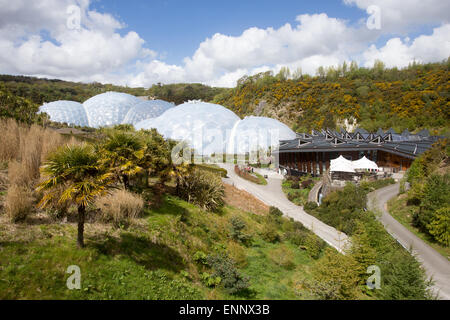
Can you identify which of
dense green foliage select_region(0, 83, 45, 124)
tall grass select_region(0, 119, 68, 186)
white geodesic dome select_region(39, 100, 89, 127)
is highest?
white geodesic dome select_region(39, 100, 89, 127)

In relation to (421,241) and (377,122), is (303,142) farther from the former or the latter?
(377,122)

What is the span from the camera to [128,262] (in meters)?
7.91

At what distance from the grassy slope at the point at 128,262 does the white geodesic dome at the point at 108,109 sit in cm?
6227

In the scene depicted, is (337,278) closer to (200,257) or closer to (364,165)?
(200,257)

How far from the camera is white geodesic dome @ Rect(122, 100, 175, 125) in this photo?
67275 millimetres

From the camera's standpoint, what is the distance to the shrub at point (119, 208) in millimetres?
9648

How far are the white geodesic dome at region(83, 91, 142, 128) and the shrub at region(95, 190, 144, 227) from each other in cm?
6219

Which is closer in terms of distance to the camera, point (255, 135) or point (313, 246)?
point (313, 246)

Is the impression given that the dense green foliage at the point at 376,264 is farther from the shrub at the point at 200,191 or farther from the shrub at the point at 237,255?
the shrub at the point at 200,191

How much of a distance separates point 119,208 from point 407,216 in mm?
22930

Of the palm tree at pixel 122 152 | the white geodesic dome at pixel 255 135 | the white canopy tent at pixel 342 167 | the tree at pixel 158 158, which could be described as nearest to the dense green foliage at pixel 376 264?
the palm tree at pixel 122 152

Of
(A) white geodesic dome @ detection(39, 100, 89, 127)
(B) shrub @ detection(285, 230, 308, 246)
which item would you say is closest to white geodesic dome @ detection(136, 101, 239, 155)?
(A) white geodesic dome @ detection(39, 100, 89, 127)

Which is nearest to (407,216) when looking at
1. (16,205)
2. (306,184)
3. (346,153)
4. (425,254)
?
(425,254)

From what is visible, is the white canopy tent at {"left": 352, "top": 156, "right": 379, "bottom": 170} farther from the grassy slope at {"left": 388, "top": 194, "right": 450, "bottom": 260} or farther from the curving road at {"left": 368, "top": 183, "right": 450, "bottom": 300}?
the curving road at {"left": 368, "top": 183, "right": 450, "bottom": 300}
